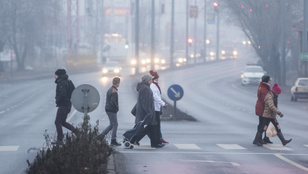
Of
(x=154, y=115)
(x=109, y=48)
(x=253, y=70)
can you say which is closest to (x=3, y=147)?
(x=154, y=115)

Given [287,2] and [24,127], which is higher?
[287,2]

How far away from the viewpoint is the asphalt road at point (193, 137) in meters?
13.7

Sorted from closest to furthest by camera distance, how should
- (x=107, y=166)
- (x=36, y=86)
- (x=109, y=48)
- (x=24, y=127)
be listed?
(x=107, y=166)
(x=24, y=127)
(x=36, y=86)
(x=109, y=48)

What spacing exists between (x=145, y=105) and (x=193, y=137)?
465 cm

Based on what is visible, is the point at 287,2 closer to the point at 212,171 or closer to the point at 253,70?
the point at 253,70

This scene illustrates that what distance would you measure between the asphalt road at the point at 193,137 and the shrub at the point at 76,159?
71cm

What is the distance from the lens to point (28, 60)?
88.0 metres

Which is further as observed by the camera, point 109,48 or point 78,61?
point 109,48

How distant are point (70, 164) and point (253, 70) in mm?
52967

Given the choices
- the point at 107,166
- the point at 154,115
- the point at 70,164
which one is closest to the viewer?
the point at 70,164

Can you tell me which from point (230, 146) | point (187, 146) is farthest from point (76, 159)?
point (230, 146)

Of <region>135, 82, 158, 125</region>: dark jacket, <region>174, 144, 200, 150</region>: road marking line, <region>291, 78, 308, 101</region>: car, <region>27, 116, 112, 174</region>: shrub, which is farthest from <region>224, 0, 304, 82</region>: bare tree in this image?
<region>27, 116, 112, 174</region>: shrub

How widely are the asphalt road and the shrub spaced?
28.0 inches

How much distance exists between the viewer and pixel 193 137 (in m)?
20.5
